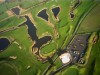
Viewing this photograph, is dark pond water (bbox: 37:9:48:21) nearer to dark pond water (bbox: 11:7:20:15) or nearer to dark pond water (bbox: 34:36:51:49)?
dark pond water (bbox: 11:7:20:15)

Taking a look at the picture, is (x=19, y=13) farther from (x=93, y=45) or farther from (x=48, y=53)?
(x=93, y=45)

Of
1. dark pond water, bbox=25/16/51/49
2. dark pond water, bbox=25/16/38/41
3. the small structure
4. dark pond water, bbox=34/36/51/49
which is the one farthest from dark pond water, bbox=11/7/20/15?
the small structure

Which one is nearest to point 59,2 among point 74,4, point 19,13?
point 74,4

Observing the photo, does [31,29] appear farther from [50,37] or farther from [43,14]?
[50,37]

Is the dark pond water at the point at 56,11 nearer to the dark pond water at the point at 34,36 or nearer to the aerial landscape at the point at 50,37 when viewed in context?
Result: the aerial landscape at the point at 50,37

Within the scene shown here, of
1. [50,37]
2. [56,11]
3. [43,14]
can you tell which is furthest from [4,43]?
[56,11]

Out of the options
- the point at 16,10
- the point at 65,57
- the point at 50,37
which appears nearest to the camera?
the point at 65,57

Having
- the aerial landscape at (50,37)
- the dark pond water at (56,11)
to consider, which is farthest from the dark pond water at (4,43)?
the dark pond water at (56,11)

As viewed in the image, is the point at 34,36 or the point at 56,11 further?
the point at 56,11
